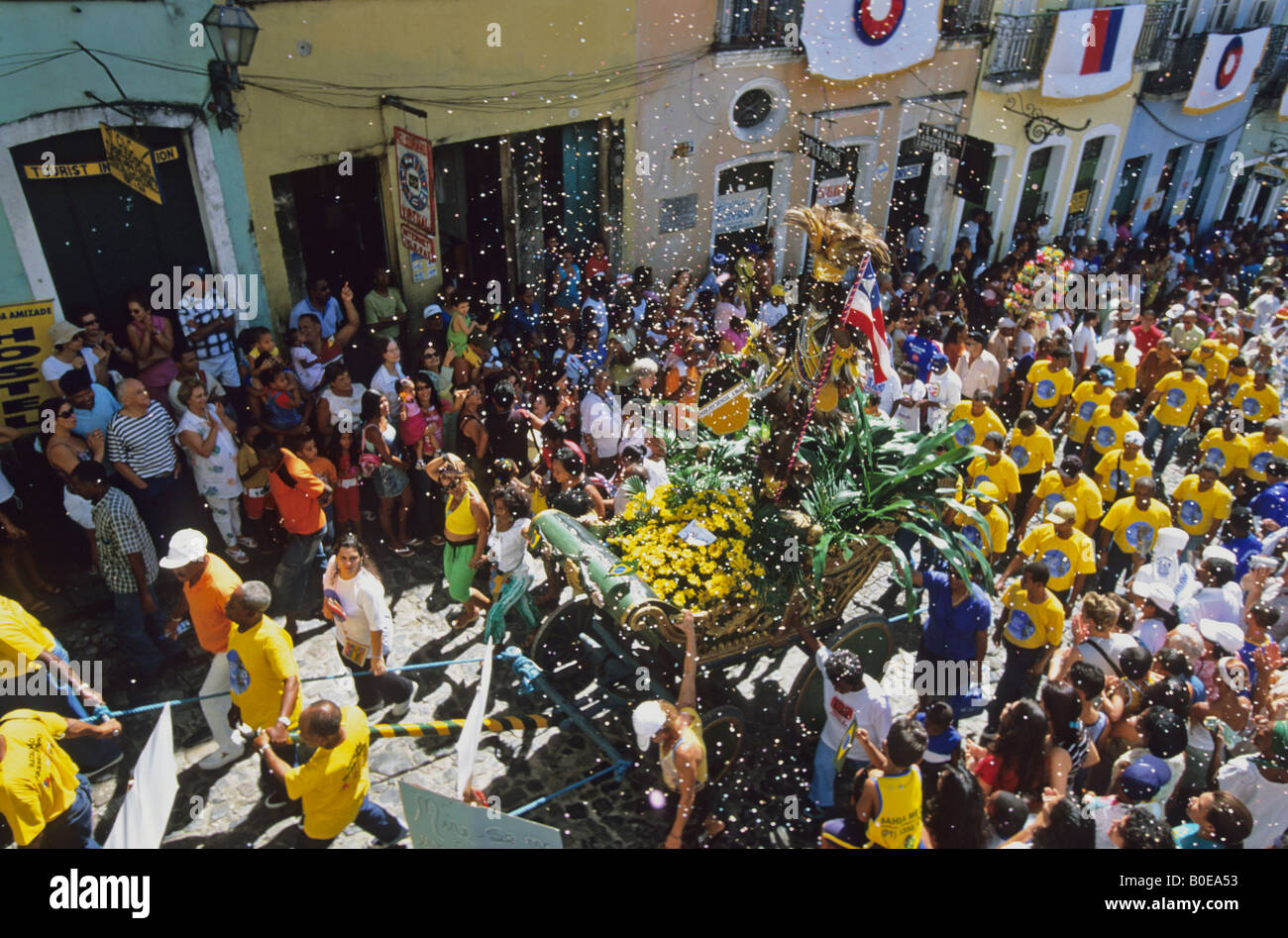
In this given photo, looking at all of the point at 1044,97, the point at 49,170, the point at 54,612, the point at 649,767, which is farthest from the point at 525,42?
the point at 1044,97

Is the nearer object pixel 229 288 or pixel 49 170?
pixel 49 170

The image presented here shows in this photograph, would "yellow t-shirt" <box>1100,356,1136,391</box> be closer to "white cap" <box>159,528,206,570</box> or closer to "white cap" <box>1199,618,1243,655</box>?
"white cap" <box>1199,618,1243,655</box>

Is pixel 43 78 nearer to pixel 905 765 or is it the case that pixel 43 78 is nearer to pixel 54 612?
pixel 54 612

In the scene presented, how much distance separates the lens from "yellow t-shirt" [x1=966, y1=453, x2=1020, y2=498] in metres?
7.84

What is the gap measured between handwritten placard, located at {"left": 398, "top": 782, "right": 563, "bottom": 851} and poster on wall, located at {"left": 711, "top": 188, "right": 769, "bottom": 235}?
435 inches

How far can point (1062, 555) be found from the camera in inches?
272

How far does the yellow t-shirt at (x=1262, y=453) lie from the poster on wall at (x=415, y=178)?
A: 8.54m

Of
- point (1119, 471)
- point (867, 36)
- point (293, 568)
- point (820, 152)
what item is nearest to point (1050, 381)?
point (1119, 471)

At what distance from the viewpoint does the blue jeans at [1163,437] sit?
10.2 m

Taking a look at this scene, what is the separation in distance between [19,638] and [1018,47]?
661 inches

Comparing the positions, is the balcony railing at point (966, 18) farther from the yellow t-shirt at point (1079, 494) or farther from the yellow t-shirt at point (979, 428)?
the yellow t-shirt at point (1079, 494)

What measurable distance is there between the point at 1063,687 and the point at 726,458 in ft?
8.26

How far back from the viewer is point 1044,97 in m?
16.5
